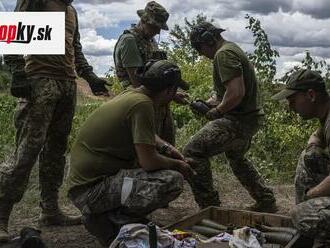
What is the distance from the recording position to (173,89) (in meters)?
4.32

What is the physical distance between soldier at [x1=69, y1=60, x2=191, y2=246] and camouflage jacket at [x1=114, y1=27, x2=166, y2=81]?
1444 mm

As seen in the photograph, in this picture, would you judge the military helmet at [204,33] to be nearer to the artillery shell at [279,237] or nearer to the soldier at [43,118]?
the soldier at [43,118]

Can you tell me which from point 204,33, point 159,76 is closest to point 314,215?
point 159,76

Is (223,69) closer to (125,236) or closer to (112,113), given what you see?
(112,113)

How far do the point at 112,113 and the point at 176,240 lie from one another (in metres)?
1.04

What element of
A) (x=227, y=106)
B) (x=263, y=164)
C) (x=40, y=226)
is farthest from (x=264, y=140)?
(x=40, y=226)

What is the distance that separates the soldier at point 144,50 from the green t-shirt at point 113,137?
128cm

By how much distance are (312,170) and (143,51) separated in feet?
7.05

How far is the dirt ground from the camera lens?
4.92 metres

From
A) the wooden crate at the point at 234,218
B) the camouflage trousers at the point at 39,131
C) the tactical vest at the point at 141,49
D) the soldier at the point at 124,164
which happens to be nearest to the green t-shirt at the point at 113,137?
the soldier at the point at 124,164

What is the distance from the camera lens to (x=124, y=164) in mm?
4359

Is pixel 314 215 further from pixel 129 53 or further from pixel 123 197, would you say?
pixel 129 53

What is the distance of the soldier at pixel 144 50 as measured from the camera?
5.64 m

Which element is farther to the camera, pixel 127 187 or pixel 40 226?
pixel 40 226
